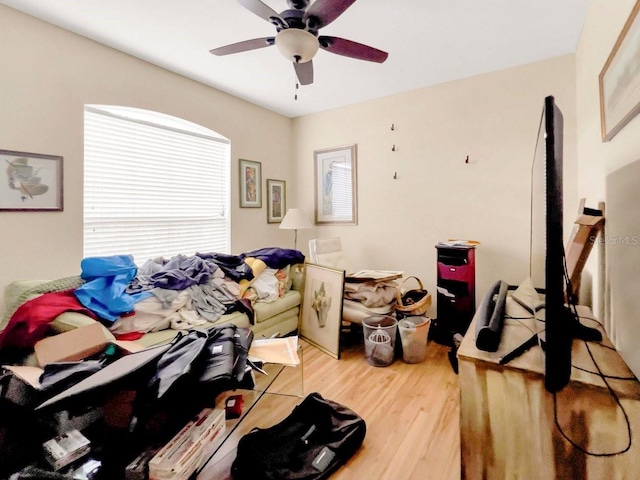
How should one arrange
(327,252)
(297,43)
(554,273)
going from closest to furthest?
(554,273), (297,43), (327,252)

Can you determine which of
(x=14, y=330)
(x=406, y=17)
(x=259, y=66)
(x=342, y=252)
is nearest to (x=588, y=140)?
(x=406, y=17)

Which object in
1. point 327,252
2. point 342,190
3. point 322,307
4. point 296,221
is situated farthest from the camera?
point 342,190

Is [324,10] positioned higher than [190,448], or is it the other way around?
[324,10]

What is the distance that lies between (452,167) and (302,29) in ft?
6.75

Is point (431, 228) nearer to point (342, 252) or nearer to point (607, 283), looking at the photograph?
point (342, 252)

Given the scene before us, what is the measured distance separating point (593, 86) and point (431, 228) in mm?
1681

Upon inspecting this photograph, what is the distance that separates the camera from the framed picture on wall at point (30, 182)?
196cm

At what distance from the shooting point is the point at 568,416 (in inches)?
34.7

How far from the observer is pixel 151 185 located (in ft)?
9.37

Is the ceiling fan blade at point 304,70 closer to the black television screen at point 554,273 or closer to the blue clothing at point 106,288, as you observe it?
the black television screen at point 554,273

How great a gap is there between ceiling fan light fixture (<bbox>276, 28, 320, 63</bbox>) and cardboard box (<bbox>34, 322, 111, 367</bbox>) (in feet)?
6.36

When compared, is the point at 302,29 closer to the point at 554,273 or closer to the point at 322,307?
the point at 554,273

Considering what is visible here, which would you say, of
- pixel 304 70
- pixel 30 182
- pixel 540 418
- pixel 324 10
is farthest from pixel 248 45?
pixel 540 418

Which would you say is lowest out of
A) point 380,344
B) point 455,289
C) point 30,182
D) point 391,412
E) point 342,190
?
point 391,412
